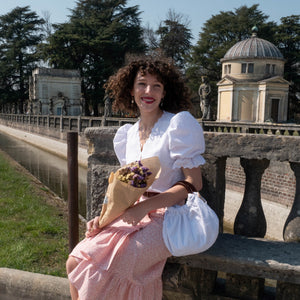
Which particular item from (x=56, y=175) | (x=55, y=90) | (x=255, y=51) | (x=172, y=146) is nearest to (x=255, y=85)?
(x=255, y=51)

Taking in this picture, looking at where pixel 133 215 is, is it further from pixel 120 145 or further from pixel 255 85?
pixel 255 85

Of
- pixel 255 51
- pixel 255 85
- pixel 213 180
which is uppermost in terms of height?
pixel 255 51

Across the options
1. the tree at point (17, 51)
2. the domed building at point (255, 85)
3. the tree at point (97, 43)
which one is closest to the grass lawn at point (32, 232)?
the domed building at point (255, 85)

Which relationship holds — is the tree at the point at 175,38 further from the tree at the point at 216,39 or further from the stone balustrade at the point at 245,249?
the stone balustrade at the point at 245,249

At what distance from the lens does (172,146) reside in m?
2.01

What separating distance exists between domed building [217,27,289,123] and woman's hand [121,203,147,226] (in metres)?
29.5

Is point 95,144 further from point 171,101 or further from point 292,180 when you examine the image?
point 292,180

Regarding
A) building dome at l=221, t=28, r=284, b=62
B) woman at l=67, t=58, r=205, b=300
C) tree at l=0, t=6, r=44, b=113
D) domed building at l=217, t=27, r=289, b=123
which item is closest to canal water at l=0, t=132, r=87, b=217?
woman at l=67, t=58, r=205, b=300

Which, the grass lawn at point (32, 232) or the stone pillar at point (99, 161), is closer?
the stone pillar at point (99, 161)

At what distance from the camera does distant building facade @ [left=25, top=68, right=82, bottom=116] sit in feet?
136

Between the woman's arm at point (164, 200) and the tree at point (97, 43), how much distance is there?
38.5 m

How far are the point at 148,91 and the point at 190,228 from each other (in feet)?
3.19

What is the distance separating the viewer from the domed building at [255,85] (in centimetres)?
2950

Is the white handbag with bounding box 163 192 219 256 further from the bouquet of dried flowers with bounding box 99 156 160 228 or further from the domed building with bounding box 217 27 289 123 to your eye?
the domed building with bounding box 217 27 289 123
